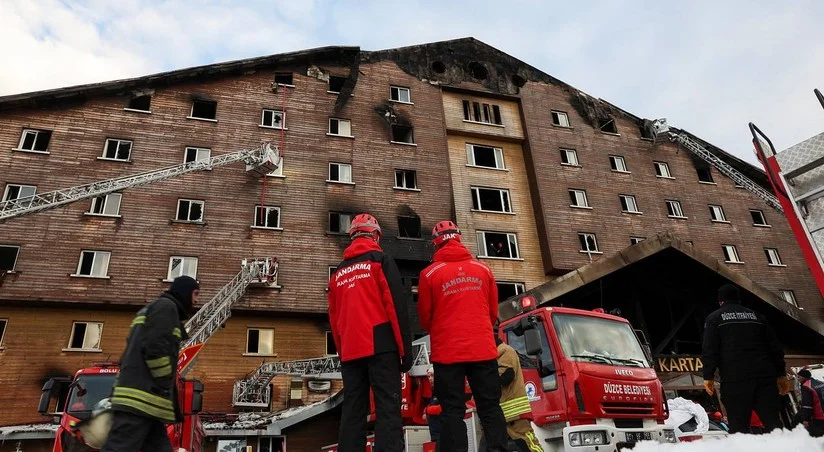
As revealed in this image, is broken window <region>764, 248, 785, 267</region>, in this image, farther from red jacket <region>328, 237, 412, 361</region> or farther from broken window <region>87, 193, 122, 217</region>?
broken window <region>87, 193, 122, 217</region>

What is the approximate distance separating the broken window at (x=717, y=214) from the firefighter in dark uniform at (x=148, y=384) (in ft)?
110

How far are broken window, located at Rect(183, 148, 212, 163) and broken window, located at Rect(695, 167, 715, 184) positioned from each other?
94.8 feet

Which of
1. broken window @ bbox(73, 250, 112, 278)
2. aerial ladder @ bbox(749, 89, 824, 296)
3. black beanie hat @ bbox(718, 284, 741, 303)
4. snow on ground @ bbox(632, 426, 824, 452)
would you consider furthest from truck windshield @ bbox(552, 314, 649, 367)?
broken window @ bbox(73, 250, 112, 278)

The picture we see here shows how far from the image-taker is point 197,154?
24828 millimetres

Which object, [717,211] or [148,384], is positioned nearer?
[148,384]

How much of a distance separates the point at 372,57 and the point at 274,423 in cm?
2101

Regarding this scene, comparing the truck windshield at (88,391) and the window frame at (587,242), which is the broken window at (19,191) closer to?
the truck windshield at (88,391)

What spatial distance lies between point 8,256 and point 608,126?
31.9 m

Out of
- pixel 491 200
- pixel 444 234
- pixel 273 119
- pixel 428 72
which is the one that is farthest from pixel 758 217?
pixel 444 234

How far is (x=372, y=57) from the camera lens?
30.5 metres

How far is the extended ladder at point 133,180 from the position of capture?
19734 millimetres

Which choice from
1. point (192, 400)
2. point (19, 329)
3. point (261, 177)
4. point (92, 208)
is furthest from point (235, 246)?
point (192, 400)

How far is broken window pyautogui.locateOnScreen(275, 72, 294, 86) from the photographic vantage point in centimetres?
2824

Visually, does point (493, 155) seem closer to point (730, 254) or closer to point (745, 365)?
point (730, 254)
